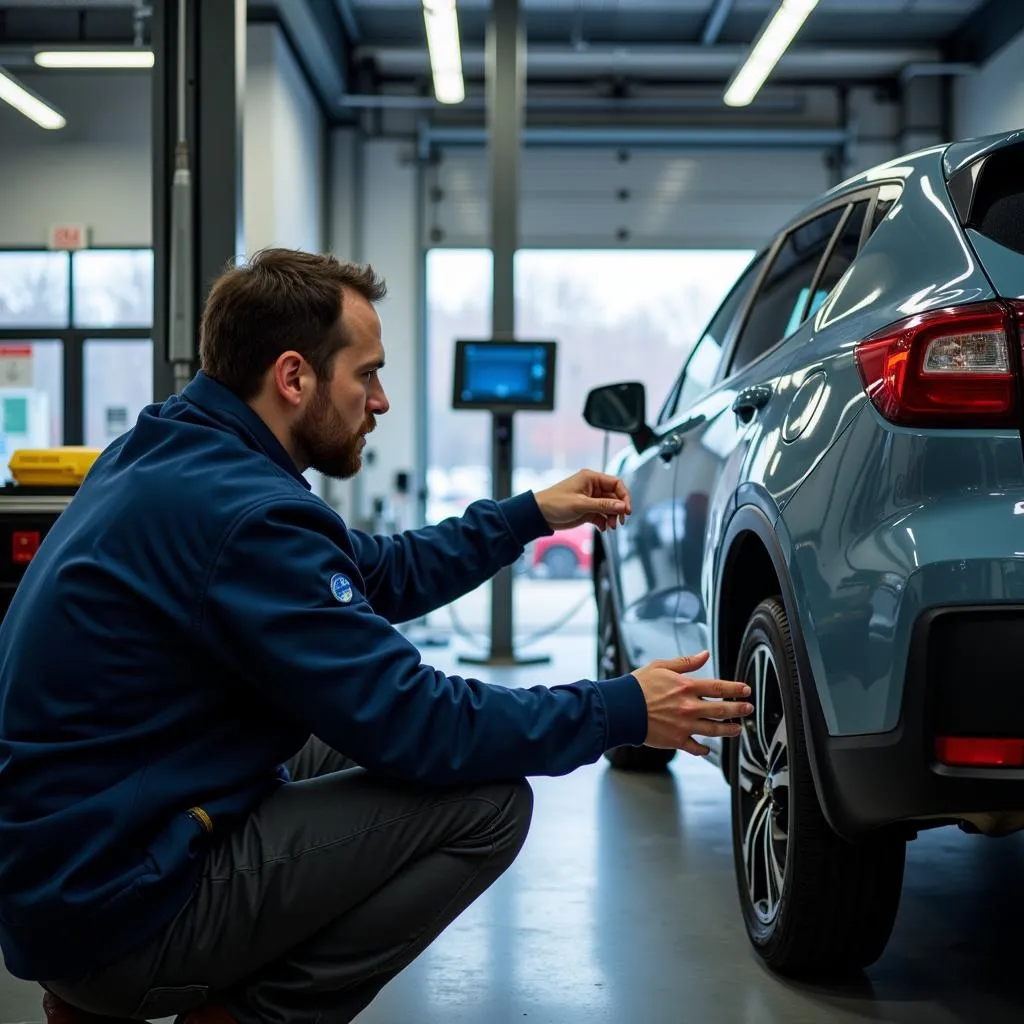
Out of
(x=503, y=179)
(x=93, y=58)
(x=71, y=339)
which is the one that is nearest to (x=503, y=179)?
(x=503, y=179)

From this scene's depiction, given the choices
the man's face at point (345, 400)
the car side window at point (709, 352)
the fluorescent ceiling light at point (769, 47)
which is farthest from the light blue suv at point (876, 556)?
the fluorescent ceiling light at point (769, 47)

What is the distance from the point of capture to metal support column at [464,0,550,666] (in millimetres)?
8422

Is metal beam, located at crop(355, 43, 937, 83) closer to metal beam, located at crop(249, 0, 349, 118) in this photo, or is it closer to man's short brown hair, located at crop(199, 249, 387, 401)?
metal beam, located at crop(249, 0, 349, 118)

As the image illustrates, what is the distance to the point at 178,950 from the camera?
1.69m

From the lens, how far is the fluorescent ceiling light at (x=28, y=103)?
970cm

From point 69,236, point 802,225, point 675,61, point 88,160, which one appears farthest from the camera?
point 675,61

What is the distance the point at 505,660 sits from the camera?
8.27 metres

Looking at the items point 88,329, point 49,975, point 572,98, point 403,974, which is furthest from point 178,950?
point 572,98

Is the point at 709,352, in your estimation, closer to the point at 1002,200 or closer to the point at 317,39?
the point at 1002,200

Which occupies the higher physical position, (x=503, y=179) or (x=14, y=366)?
(x=503, y=179)

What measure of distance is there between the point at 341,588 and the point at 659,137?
11440 millimetres

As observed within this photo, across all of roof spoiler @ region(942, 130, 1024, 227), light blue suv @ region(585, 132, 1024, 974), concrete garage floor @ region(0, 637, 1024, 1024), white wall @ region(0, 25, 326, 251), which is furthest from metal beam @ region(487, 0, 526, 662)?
roof spoiler @ region(942, 130, 1024, 227)

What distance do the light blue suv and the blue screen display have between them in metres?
5.45

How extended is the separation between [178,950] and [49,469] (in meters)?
2.61
